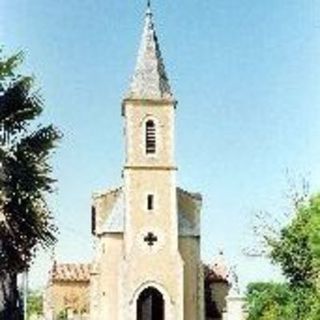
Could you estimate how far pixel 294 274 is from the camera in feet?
139

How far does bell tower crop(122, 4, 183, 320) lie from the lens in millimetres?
43281

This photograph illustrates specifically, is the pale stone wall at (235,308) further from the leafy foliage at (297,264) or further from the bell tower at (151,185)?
the bell tower at (151,185)

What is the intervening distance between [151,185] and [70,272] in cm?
2366

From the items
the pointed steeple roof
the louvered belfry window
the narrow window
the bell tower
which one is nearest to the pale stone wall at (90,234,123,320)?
the bell tower

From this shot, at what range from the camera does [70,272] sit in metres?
66.4

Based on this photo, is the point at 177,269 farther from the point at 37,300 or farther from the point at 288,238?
the point at 37,300

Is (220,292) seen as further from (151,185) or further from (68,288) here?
(68,288)

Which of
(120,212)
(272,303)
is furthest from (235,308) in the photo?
(120,212)

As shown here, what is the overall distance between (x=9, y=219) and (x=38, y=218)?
2.13ft

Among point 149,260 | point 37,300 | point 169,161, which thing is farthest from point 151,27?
point 37,300

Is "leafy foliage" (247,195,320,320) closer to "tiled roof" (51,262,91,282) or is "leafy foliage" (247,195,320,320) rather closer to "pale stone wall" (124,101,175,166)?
"pale stone wall" (124,101,175,166)

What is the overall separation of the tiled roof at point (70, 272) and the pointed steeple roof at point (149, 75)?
2291 centimetres

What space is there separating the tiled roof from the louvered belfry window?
2197cm

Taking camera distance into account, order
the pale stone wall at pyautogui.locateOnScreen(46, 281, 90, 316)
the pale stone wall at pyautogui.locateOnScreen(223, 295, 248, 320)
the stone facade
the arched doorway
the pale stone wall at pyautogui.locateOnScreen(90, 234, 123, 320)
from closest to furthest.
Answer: the pale stone wall at pyautogui.locateOnScreen(223, 295, 248, 320), the pale stone wall at pyautogui.locateOnScreen(90, 234, 123, 320), the arched doorway, the pale stone wall at pyautogui.locateOnScreen(46, 281, 90, 316), the stone facade
